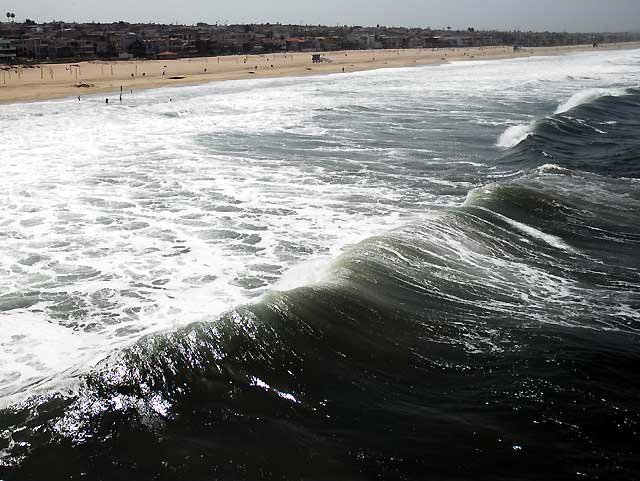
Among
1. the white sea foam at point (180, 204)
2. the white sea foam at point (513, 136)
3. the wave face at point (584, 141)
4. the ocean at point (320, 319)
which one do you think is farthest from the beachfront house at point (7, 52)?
the white sea foam at point (513, 136)

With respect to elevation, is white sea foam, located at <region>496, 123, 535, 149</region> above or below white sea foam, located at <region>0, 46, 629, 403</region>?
above

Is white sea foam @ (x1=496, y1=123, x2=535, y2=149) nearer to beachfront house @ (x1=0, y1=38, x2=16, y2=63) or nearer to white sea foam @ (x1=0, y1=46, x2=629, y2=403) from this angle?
white sea foam @ (x1=0, y1=46, x2=629, y2=403)

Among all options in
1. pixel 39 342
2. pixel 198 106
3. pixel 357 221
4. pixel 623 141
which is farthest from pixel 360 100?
pixel 39 342

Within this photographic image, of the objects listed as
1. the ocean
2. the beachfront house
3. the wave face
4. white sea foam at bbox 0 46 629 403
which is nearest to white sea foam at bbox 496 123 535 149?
the wave face

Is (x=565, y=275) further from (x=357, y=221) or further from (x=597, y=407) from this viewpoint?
(x=357, y=221)

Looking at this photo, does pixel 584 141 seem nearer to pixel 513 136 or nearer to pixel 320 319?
pixel 513 136

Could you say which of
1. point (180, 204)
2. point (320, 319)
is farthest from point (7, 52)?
point (320, 319)

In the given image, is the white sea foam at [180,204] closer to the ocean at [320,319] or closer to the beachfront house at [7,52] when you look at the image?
the ocean at [320,319]
